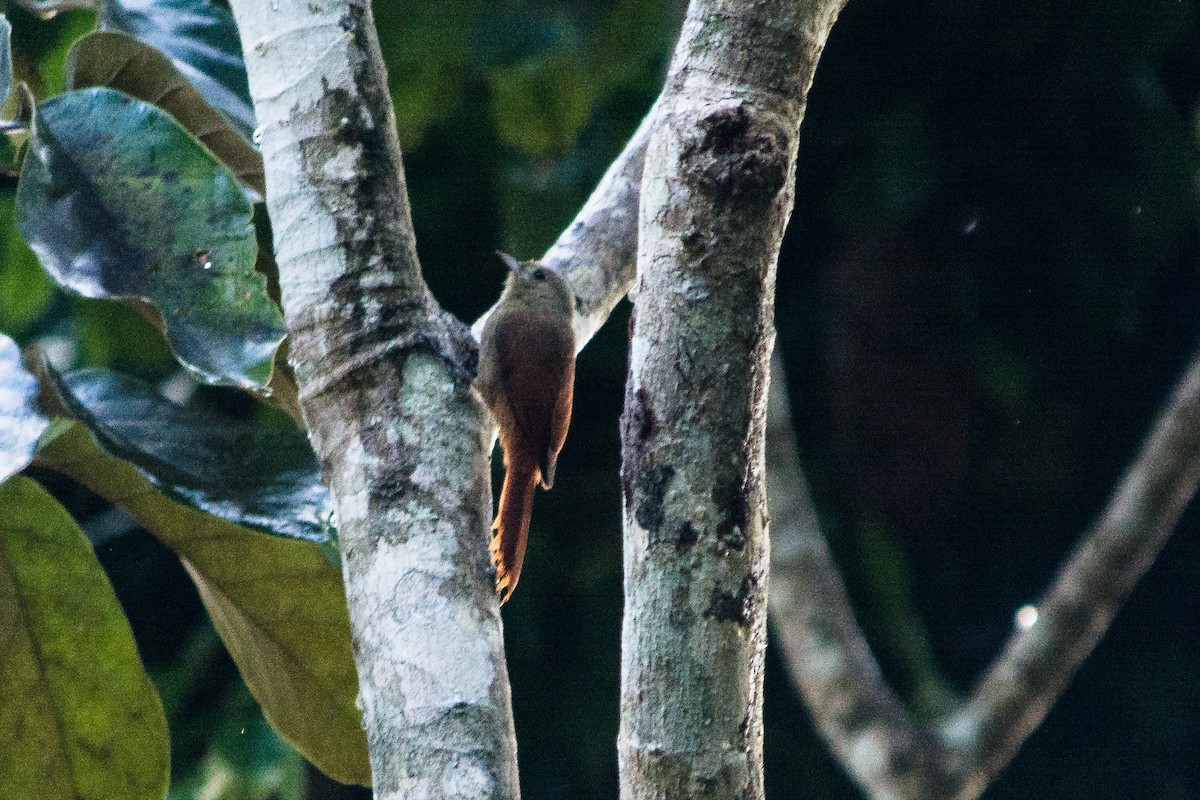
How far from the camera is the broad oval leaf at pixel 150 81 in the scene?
1.66 metres

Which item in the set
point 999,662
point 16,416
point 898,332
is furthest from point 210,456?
point 898,332

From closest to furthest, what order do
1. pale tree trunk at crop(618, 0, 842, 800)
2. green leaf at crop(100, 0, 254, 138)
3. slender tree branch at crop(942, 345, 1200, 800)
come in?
pale tree trunk at crop(618, 0, 842, 800) → green leaf at crop(100, 0, 254, 138) → slender tree branch at crop(942, 345, 1200, 800)

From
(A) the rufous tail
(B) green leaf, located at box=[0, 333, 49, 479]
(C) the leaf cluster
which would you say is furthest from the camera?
(A) the rufous tail

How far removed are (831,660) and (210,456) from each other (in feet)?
6.15

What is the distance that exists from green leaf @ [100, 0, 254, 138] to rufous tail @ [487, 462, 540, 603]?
1.94ft

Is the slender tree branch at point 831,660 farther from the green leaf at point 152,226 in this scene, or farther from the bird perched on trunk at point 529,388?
the green leaf at point 152,226

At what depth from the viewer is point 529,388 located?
5.38ft

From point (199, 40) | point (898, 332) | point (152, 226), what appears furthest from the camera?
point (898, 332)

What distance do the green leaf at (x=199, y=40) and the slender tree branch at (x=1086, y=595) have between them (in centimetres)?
207

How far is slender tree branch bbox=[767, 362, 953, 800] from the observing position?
9.91 ft

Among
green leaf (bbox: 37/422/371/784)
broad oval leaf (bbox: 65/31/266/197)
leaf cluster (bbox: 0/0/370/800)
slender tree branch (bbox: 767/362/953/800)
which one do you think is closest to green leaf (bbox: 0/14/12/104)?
leaf cluster (bbox: 0/0/370/800)

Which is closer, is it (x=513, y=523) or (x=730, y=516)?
(x=730, y=516)

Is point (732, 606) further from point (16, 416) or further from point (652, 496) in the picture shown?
point (16, 416)

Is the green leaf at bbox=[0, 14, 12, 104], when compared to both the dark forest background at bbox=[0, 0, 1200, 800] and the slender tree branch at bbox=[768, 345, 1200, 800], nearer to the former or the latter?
the dark forest background at bbox=[0, 0, 1200, 800]
